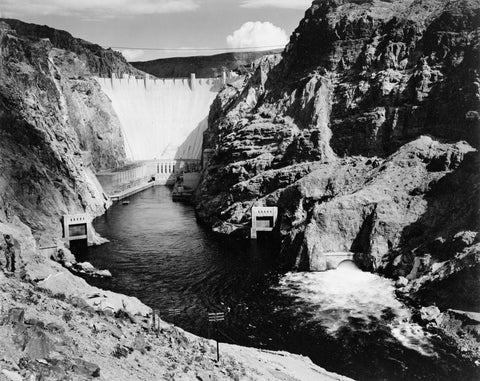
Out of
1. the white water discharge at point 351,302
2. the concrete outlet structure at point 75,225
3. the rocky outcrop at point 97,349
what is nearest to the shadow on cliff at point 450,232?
the white water discharge at point 351,302

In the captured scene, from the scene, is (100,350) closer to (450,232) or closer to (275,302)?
(275,302)

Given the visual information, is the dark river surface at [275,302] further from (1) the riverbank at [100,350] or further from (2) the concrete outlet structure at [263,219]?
(1) the riverbank at [100,350]

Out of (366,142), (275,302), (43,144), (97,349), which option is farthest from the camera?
(43,144)

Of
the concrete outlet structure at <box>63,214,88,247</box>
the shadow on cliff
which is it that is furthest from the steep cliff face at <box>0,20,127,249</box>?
the shadow on cliff

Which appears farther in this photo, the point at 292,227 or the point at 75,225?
the point at 75,225

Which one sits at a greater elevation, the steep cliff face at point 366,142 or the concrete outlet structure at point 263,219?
the steep cliff face at point 366,142

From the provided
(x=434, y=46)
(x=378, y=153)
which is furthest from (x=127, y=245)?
(x=434, y=46)

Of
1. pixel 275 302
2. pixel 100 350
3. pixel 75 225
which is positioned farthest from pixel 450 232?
pixel 75 225
